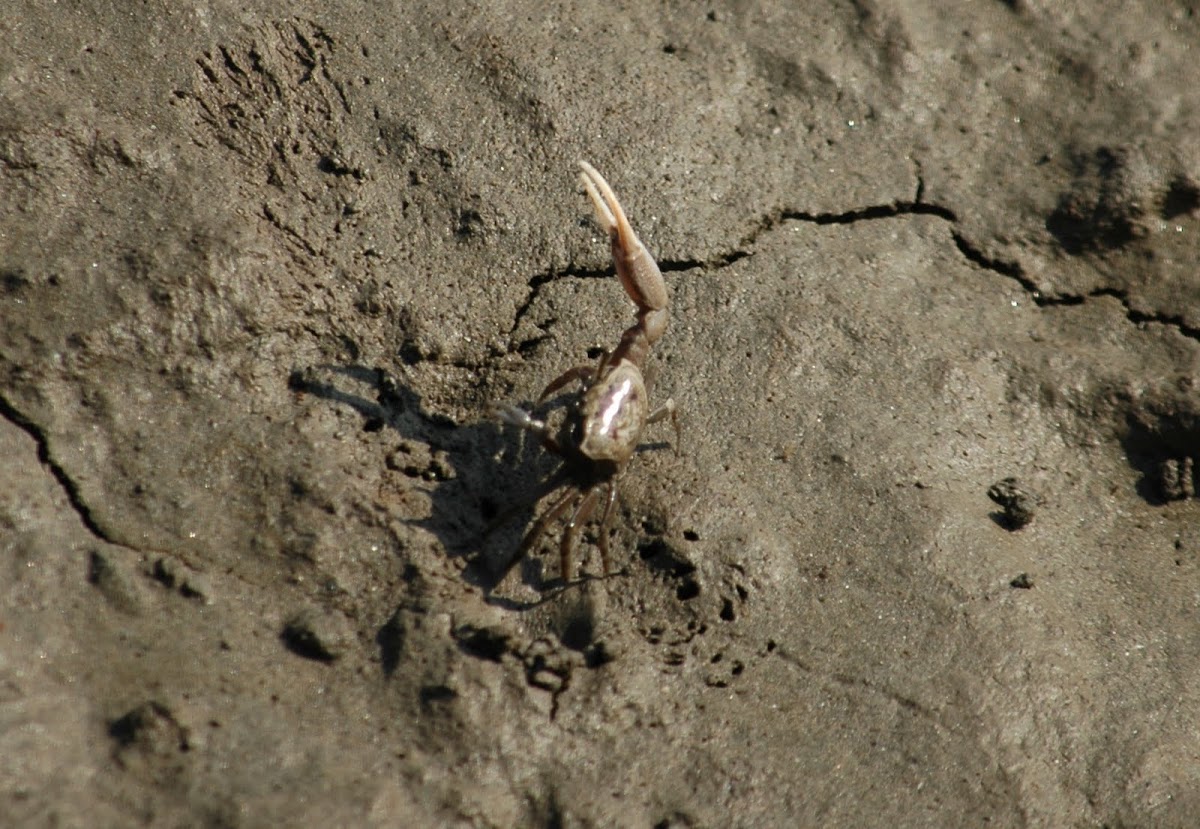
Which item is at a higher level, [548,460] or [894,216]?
[548,460]

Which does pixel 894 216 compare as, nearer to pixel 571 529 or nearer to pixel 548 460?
pixel 548 460

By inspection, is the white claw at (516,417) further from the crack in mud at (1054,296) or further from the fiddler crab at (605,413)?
the crack in mud at (1054,296)

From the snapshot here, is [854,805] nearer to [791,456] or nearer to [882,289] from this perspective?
[791,456]

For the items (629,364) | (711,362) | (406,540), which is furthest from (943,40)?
(406,540)

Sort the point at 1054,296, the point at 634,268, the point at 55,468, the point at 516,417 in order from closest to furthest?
the point at 55,468 < the point at 516,417 < the point at 634,268 < the point at 1054,296

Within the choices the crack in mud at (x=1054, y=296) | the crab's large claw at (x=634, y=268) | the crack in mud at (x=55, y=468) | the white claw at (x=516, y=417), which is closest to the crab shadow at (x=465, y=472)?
the white claw at (x=516, y=417)

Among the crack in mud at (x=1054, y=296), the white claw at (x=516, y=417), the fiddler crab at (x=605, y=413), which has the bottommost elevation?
the crack in mud at (x=1054, y=296)

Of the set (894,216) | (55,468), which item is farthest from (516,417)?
(894,216)
